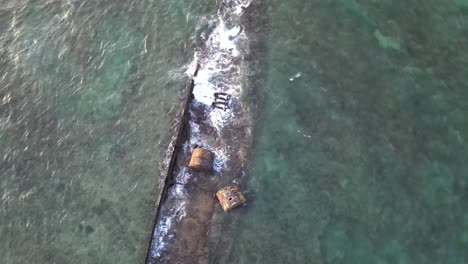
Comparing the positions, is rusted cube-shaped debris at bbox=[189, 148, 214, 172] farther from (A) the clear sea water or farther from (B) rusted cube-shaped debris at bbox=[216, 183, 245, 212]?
(A) the clear sea water

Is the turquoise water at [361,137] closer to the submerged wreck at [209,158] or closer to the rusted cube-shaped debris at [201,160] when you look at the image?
the submerged wreck at [209,158]

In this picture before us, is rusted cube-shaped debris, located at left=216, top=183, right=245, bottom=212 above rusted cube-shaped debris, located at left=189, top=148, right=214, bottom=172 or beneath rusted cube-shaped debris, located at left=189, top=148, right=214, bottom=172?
beneath

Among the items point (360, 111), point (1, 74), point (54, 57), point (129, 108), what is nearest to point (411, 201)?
point (360, 111)

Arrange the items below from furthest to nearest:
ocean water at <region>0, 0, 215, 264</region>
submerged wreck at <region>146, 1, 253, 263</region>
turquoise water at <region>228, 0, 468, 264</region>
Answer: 1. ocean water at <region>0, 0, 215, 264</region>
2. submerged wreck at <region>146, 1, 253, 263</region>
3. turquoise water at <region>228, 0, 468, 264</region>

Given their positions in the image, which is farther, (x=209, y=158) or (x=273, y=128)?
(x=273, y=128)

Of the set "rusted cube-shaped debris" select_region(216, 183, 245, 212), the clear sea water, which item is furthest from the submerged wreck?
the clear sea water

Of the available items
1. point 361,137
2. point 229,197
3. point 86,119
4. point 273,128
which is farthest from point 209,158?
point 361,137

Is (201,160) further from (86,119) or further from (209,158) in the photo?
(86,119)
